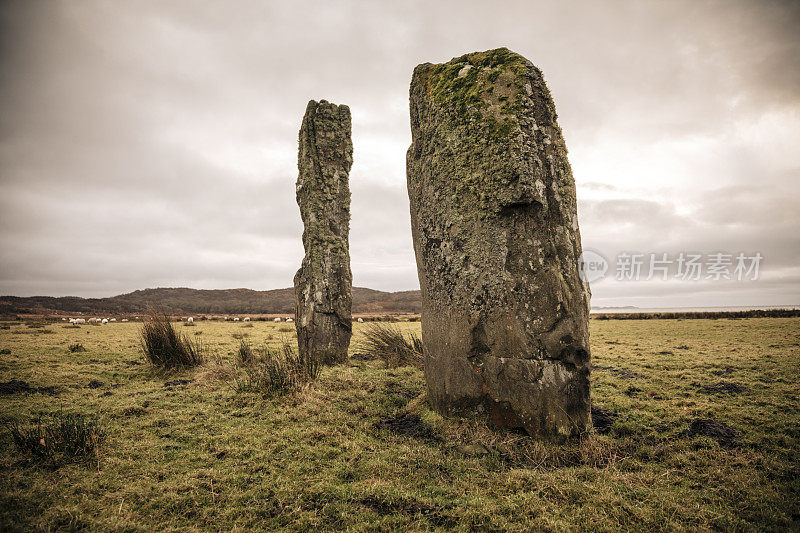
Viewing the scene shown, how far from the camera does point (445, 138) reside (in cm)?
537

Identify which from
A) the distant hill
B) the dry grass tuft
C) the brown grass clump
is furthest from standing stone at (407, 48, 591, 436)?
the distant hill

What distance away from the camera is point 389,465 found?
4078 mm

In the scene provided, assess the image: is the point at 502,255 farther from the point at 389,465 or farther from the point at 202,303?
the point at 202,303

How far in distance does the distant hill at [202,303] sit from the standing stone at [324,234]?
3696cm

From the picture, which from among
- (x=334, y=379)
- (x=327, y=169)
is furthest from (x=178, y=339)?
(x=327, y=169)

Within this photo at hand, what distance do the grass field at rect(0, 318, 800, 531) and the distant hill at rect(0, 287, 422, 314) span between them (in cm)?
3990

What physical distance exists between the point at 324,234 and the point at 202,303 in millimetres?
65779

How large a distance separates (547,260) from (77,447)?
19.9 feet

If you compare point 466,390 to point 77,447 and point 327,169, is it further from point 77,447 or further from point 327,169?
point 327,169

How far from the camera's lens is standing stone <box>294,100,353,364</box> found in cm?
927

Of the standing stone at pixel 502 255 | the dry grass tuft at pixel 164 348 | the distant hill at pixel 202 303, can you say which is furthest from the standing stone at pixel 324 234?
the distant hill at pixel 202 303

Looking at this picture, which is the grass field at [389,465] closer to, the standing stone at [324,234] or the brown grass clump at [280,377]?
the brown grass clump at [280,377]

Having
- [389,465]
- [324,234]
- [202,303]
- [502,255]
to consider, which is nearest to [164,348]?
[324,234]

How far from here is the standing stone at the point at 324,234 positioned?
927cm
